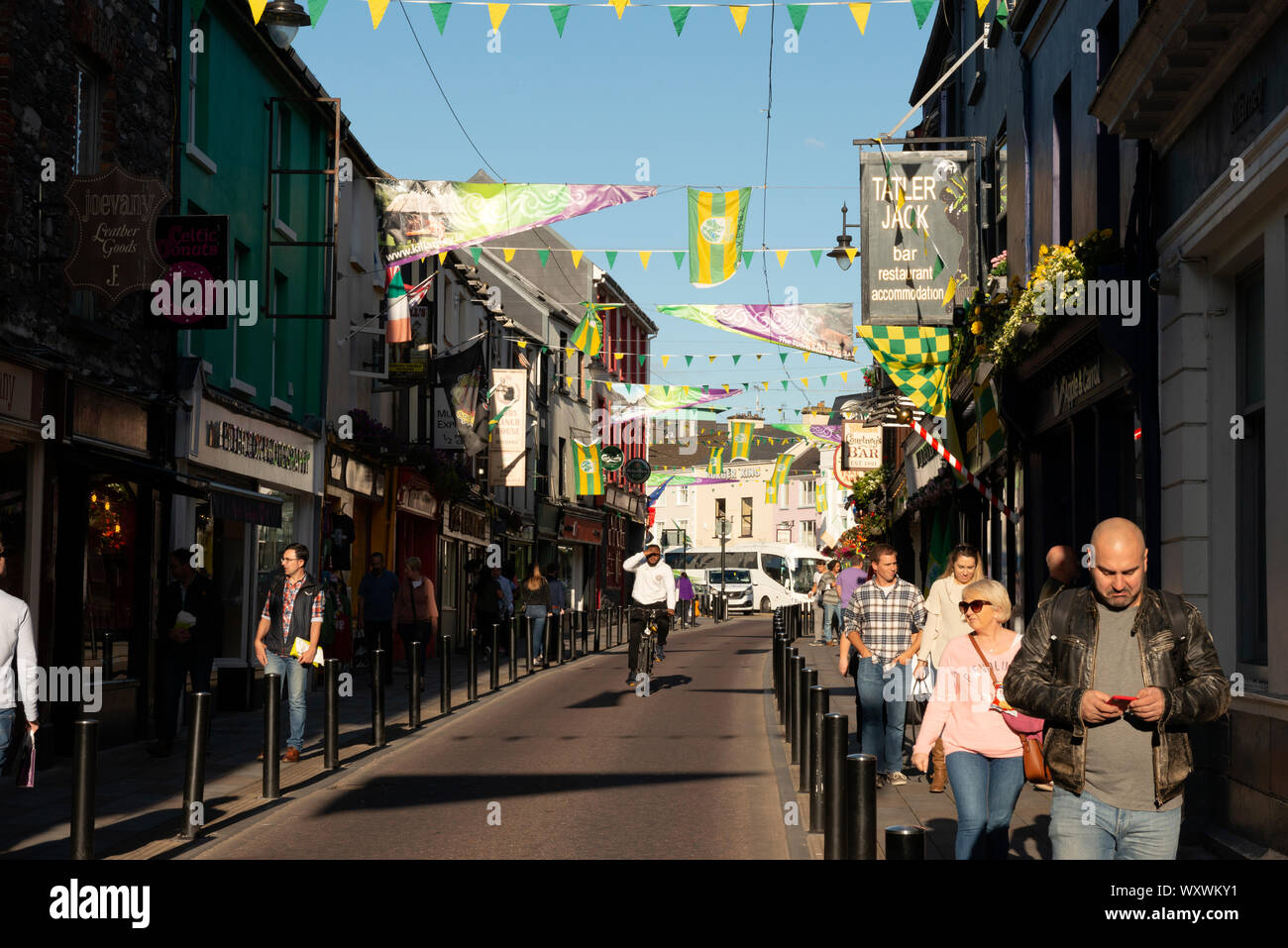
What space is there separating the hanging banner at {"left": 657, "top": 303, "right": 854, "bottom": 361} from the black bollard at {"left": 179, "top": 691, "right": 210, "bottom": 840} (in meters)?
14.4

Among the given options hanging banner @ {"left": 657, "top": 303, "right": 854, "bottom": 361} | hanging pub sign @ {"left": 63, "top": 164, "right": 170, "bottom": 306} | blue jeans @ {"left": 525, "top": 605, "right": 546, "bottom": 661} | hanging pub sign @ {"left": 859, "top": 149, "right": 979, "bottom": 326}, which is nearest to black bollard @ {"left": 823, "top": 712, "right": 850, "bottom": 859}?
hanging pub sign @ {"left": 859, "top": 149, "right": 979, "bottom": 326}

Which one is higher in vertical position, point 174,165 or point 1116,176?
point 174,165

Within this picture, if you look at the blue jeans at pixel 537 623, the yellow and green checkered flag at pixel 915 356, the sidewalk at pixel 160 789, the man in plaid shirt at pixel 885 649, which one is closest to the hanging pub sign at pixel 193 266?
the sidewalk at pixel 160 789

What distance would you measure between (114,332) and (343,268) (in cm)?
1009

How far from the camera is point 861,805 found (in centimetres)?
636

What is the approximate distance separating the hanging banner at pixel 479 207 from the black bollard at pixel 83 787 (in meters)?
11.1

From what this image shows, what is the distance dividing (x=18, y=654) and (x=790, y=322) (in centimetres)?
1712

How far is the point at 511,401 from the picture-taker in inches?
1331

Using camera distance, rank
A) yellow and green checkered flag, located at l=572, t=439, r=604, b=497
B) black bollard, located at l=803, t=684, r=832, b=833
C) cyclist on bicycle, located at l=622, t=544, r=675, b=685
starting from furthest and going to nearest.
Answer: yellow and green checkered flag, located at l=572, t=439, r=604, b=497, cyclist on bicycle, located at l=622, t=544, r=675, b=685, black bollard, located at l=803, t=684, r=832, b=833

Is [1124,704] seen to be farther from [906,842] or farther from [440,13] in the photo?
[440,13]

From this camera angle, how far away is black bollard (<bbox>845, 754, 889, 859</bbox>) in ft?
20.8

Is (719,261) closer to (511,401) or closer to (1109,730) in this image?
(1109,730)

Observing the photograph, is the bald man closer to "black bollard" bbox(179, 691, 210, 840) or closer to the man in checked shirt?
"black bollard" bbox(179, 691, 210, 840)

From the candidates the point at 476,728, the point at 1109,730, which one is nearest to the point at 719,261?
the point at 476,728
